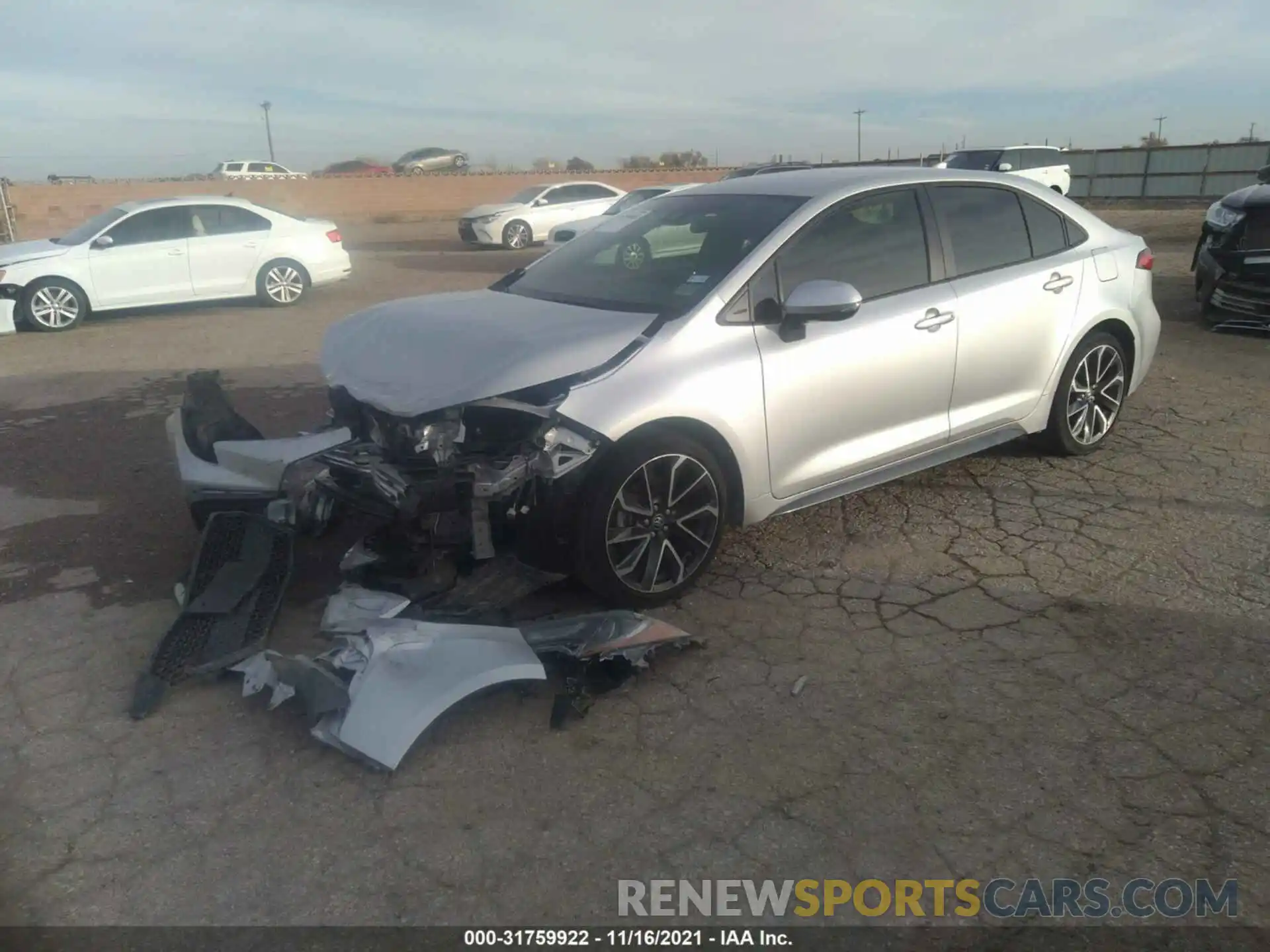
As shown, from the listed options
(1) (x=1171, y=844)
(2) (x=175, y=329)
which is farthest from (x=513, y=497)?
(2) (x=175, y=329)

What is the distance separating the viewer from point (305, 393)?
8.05m

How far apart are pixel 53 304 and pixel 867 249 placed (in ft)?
35.5

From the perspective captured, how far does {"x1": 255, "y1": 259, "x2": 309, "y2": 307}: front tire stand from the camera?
1322 centimetres

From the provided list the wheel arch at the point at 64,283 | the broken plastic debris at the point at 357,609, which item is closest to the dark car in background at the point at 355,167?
the wheel arch at the point at 64,283

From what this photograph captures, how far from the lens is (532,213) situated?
826 inches

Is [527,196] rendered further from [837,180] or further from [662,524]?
[662,524]

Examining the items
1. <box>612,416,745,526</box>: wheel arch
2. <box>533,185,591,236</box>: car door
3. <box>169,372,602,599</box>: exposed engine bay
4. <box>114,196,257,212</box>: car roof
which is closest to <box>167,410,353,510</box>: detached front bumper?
<box>169,372,602,599</box>: exposed engine bay

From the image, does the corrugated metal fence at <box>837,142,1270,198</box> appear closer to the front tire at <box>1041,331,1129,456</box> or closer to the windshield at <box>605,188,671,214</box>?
the windshield at <box>605,188,671,214</box>

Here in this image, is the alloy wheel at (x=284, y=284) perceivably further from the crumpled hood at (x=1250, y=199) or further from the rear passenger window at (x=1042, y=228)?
the crumpled hood at (x=1250, y=199)

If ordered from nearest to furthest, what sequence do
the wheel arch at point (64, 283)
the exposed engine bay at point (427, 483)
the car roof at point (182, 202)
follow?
the exposed engine bay at point (427, 483)
the wheel arch at point (64, 283)
the car roof at point (182, 202)

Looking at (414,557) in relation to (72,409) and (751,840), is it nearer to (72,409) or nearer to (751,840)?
(751,840)

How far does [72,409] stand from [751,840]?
7156mm

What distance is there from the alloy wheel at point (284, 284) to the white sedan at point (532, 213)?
7858 millimetres

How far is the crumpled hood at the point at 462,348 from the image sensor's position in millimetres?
3756
